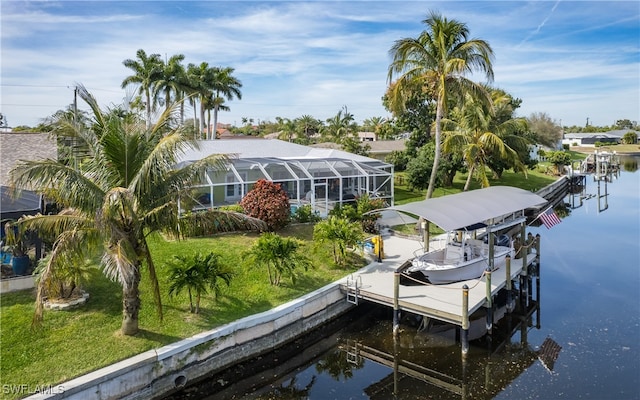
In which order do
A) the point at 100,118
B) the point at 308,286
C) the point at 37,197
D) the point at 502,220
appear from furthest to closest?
the point at 502,220 → the point at 308,286 → the point at 37,197 → the point at 100,118

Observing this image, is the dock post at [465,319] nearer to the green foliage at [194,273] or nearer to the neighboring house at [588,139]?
the green foliage at [194,273]

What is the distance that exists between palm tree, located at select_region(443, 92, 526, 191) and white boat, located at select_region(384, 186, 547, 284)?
390 inches

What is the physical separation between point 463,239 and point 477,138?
15925 mm

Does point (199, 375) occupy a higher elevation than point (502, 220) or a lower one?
lower

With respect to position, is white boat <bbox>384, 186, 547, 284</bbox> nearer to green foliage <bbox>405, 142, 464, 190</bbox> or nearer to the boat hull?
the boat hull

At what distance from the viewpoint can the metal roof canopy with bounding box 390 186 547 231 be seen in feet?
47.2

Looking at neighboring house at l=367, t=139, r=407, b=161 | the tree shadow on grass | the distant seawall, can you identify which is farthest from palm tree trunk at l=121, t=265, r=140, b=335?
neighboring house at l=367, t=139, r=407, b=161

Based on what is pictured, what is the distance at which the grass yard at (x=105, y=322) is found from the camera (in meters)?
9.07

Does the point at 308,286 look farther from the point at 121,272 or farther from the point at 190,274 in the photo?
the point at 121,272

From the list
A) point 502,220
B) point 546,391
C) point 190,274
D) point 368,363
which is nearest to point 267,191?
point 190,274

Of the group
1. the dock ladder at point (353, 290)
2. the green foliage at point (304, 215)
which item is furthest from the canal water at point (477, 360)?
the green foliage at point (304, 215)

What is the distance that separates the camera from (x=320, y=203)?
22.9 metres

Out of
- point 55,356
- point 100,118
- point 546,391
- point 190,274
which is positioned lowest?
point 546,391

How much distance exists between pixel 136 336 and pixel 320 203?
1365cm
